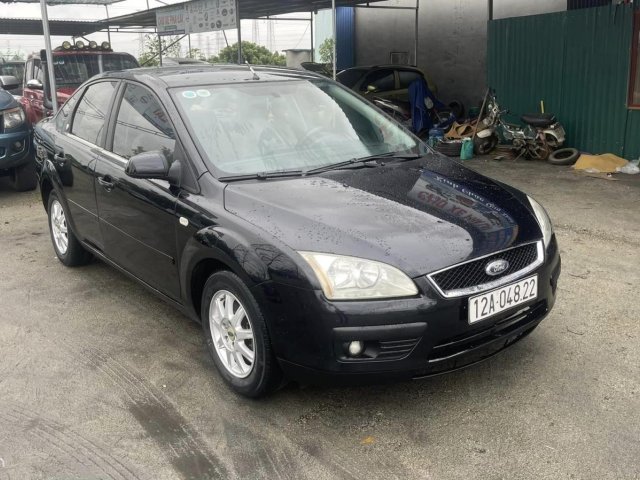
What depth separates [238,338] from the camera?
313 cm

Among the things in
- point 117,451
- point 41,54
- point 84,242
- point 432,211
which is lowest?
point 117,451

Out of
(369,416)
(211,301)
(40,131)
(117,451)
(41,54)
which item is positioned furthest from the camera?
(41,54)

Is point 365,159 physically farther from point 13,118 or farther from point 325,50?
point 325,50

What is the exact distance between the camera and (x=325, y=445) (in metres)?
2.81

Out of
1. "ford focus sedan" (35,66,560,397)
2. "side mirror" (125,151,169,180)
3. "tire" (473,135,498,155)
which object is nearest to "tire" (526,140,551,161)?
"tire" (473,135,498,155)

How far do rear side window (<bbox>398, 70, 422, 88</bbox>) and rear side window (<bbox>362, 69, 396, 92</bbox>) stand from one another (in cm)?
20

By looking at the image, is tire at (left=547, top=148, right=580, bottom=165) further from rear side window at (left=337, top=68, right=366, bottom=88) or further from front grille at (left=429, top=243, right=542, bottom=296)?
front grille at (left=429, top=243, right=542, bottom=296)

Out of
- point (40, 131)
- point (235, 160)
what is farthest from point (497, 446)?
point (40, 131)

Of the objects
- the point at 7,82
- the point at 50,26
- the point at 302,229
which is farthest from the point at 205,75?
the point at 50,26

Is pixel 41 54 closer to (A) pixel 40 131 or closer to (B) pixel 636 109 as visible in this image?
(A) pixel 40 131

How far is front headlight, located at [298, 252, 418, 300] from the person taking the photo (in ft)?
8.71

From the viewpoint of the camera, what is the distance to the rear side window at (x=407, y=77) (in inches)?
515

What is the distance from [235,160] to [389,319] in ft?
4.36

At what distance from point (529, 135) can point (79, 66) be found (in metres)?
7.58
